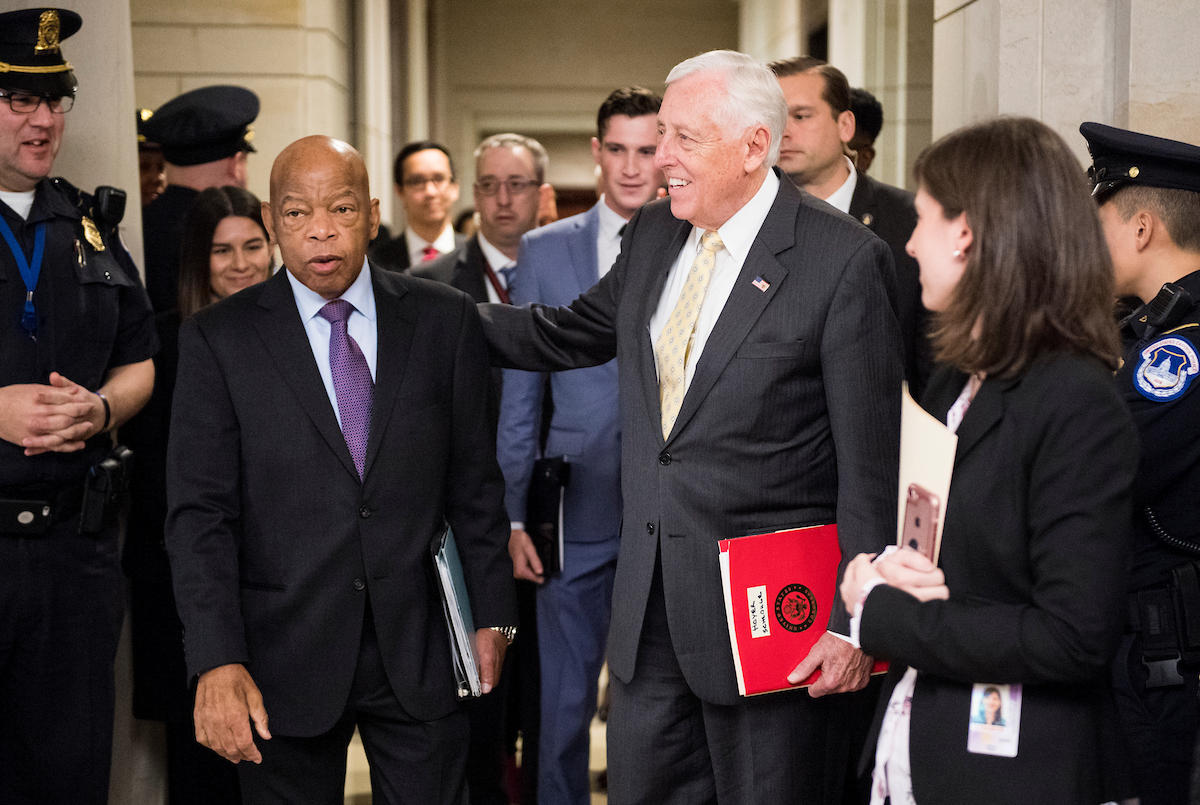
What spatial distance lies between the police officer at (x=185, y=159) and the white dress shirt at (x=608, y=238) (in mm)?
1316

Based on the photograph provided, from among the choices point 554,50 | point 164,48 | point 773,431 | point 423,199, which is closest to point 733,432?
point 773,431

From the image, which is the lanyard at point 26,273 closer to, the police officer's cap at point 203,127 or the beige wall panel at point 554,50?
the police officer's cap at point 203,127

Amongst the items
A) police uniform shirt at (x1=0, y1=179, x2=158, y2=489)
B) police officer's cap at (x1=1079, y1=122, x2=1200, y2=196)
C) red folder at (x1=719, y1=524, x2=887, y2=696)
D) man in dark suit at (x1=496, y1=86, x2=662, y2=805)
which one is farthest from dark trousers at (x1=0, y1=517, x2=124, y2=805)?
police officer's cap at (x1=1079, y1=122, x2=1200, y2=196)

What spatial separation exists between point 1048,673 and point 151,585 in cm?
245

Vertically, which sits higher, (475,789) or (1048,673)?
(1048,673)

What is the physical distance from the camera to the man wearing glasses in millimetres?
3303

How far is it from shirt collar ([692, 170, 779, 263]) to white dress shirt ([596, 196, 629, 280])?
980 mm

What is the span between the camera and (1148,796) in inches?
78.8

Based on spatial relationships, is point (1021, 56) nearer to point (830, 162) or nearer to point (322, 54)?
point (830, 162)

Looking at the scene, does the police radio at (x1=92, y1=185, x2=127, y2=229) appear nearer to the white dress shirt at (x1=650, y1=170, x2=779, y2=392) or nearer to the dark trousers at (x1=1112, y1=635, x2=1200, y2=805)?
the white dress shirt at (x1=650, y1=170, x2=779, y2=392)

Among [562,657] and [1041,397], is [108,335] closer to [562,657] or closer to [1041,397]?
[562,657]

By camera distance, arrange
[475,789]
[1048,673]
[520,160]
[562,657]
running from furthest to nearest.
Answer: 1. [520,160]
2. [475,789]
3. [562,657]
4. [1048,673]

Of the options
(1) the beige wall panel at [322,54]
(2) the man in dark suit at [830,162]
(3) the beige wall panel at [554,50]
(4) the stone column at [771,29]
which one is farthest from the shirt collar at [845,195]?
(3) the beige wall panel at [554,50]

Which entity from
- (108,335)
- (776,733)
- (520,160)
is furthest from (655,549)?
(520,160)
